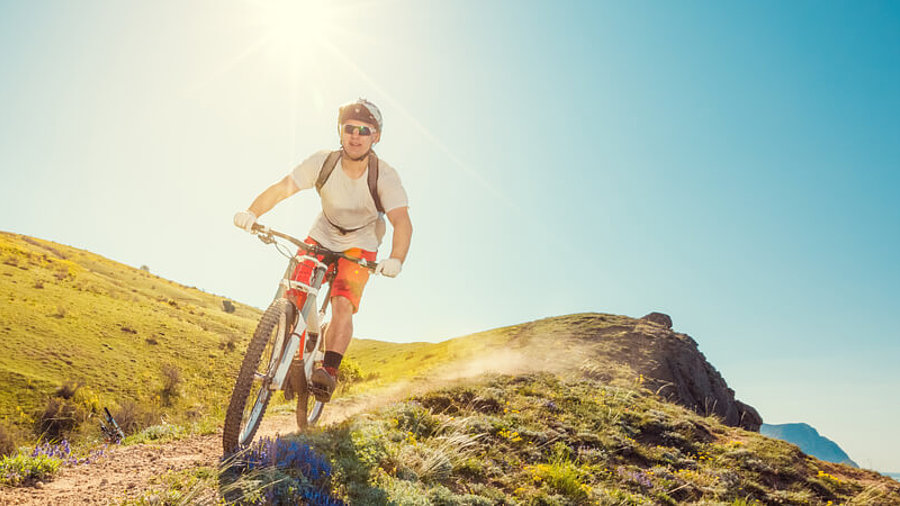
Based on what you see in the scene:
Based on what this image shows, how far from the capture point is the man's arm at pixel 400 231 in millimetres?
5133

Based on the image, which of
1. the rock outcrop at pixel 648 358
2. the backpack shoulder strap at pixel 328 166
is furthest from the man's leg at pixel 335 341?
the rock outcrop at pixel 648 358

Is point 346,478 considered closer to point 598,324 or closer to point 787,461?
point 787,461

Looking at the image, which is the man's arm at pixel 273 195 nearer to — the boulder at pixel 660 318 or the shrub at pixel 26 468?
the shrub at pixel 26 468

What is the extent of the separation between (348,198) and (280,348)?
1999 millimetres

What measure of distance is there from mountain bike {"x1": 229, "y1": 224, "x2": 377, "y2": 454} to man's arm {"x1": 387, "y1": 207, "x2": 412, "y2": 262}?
580mm

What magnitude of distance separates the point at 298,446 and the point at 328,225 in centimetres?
267

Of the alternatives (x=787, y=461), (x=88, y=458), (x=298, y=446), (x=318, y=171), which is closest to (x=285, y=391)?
(x=298, y=446)

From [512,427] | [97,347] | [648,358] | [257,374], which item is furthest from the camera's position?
[97,347]

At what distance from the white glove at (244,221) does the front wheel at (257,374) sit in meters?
0.86

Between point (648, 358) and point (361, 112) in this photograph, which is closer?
point (361, 112)

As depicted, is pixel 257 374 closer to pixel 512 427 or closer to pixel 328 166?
pixel 328 166

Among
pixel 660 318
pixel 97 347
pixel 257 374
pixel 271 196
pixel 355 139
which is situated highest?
pixel 660 318

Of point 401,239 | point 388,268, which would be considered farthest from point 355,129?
point 388,268

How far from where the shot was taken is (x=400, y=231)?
A: 5238 mm
